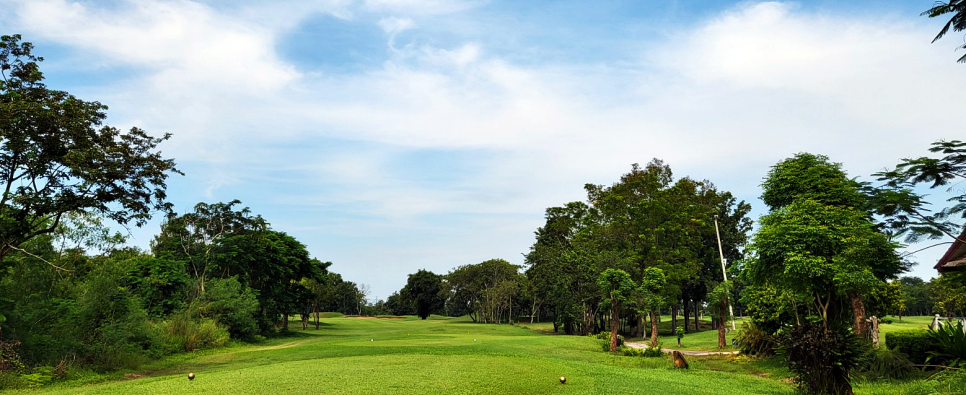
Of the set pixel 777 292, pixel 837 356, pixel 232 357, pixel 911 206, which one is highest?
pixel 911 206

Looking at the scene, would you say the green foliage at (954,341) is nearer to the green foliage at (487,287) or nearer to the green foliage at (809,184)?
the green foliage at (809,184)

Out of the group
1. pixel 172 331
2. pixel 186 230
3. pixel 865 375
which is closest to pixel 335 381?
pixel 865 375

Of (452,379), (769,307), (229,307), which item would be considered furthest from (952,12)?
(229,307)

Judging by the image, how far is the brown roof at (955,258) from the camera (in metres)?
14.9

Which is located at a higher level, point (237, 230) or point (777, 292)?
point (237, 230)

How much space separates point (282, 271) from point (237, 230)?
5.46 metres

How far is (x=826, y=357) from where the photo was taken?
1066 centimetres

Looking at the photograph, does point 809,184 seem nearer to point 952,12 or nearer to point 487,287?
point 952,12

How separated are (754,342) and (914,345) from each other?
22.1 feet

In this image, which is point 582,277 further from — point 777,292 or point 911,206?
point 911,206

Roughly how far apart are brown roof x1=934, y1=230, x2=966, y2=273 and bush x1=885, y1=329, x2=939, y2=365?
1978 mm

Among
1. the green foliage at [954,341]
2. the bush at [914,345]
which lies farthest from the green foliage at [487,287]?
the green foliage at [954,341]

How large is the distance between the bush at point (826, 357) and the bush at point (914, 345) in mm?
6022

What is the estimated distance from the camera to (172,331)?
25344 millimetres
